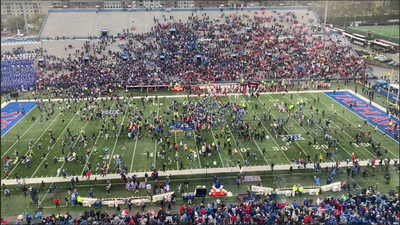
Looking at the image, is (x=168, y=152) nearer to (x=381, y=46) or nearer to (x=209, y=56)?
(x=209, y=56)

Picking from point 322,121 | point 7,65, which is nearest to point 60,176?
point 322,121

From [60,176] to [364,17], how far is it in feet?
374

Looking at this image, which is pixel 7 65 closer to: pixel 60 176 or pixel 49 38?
pixel 49 38

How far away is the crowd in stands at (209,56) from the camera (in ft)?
173

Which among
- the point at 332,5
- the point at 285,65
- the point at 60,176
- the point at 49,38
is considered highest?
the point at 332,5

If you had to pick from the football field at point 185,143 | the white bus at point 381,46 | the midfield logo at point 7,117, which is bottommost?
the football field at point 185,143

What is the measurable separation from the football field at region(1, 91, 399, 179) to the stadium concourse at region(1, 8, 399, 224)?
147 millimetres

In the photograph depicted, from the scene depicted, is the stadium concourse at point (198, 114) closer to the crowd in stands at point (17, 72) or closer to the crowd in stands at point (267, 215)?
the crowd in stands at point (267, 215)

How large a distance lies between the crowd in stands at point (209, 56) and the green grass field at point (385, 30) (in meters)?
32.8

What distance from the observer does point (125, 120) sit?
36.8m

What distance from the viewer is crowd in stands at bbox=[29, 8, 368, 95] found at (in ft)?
173

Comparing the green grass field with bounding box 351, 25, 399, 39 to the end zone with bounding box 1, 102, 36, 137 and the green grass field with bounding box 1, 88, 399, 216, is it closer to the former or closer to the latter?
the green grass field with bounding box 1, 88, 399, 216

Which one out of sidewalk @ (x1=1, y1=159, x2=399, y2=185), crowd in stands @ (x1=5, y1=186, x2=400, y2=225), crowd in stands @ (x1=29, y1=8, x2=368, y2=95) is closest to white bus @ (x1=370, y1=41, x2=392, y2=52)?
crowd in stands @ (x1=29, y1=8, x2=368, y2=95)

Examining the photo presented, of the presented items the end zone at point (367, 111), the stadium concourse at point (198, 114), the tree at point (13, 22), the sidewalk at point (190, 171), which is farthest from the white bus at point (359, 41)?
the tree at point (13, 22)
